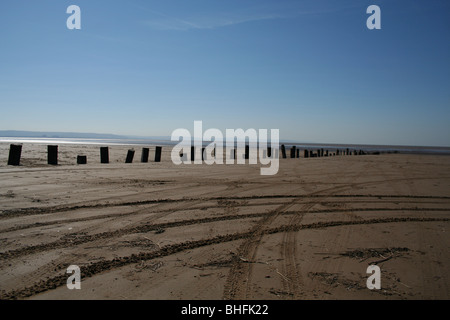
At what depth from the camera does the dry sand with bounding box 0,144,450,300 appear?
3014 mm

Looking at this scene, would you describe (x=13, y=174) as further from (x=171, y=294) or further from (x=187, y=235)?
(x=171, y=294)

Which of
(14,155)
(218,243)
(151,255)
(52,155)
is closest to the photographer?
(151,255)

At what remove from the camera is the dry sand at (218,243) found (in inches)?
119

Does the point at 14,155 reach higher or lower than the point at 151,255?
higher

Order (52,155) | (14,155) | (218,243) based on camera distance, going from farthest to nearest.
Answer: (52,155), (14,155), (218,243)

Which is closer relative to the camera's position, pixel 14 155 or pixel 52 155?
pixel 14 155

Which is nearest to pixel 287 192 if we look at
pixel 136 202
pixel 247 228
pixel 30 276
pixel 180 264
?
pixel 247 228

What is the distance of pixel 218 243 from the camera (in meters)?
4.20

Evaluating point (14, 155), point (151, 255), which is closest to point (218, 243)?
point (151, 255)

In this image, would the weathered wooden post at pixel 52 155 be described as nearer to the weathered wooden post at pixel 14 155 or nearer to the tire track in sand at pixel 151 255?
the weathered wooden post at pixel 14 155

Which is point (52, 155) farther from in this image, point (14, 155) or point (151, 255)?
point (151, 255)

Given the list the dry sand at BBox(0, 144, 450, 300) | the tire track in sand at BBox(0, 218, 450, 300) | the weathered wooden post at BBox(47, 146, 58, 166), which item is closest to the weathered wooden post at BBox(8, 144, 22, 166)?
the weathered wooden post at BBox(47, 146, 58, 166)

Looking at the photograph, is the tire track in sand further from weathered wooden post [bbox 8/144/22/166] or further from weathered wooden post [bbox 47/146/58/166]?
weathered wooden post [bbox 47/146/58/166]

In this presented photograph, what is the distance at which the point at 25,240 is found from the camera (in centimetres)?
412
